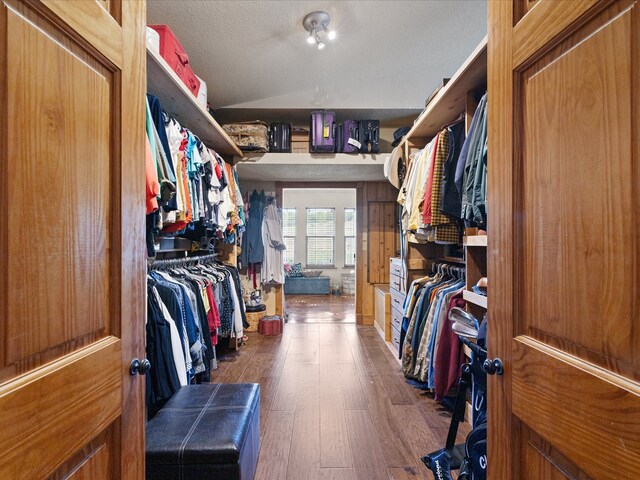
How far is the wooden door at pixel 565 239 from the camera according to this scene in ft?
1.78

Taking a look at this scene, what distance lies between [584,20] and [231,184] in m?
2.88

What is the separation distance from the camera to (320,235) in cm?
837

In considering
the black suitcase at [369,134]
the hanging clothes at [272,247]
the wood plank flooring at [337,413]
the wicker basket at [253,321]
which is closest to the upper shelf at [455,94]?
the black suitcase at [369,134]

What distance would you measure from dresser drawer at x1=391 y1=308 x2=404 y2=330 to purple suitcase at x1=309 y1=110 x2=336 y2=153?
1.90 meters

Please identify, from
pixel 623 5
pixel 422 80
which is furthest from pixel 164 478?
pixel 422 80

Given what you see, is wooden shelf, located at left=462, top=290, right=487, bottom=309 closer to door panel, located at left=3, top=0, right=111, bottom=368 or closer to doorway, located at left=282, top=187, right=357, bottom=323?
door panel, located at left=3, top=0, right=111, bottom=368

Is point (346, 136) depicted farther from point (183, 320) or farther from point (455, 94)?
point (183, 320)

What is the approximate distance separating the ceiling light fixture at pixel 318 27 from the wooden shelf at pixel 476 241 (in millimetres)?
1764

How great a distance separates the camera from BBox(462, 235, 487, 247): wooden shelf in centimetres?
168

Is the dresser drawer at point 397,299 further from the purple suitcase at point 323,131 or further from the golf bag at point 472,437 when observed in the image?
the purple suitcase at point 323,131

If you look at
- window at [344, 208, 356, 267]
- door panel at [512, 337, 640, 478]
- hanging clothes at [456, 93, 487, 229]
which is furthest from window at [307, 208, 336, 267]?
door panel at [512, 337, 640, 478]

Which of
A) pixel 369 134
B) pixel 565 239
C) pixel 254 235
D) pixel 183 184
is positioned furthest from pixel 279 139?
pixel 565 239

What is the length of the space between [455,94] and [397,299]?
6.55 feet

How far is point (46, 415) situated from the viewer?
0.57m
